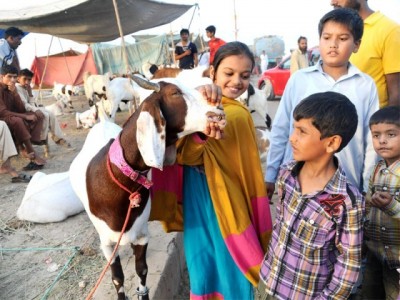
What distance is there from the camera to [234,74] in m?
1.59

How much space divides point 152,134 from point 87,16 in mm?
6274

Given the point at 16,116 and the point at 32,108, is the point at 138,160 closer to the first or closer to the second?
the point at 16,116

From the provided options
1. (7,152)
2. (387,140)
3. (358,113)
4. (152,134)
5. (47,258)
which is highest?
(152,134)

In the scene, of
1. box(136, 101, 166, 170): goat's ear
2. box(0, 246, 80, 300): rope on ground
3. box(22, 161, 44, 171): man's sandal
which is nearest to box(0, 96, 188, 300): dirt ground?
box(0, 246, 80, 300): rope on ground

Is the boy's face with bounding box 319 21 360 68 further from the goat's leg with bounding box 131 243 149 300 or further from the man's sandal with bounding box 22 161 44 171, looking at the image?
the man's sandal with bounding box 22 161 44 171

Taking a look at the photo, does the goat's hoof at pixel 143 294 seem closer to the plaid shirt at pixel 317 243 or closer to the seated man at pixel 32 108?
the plaid shirt at pixel 317 243

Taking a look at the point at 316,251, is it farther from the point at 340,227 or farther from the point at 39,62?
the point at 39,62

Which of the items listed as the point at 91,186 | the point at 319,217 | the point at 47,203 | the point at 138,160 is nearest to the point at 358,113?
the point at 319,217

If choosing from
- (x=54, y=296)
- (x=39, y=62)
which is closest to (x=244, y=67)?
(x=54, y=296)

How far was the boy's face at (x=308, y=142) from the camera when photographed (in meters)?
1.40

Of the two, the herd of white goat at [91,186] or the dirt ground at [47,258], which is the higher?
the herd of white goat at [91,186]

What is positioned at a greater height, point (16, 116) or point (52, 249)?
point (16, 116)

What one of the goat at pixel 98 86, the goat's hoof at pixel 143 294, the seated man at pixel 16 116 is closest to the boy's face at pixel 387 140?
the goat's hoof at pixel 143 294

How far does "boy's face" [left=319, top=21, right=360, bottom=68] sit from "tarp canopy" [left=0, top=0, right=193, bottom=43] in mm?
5146
